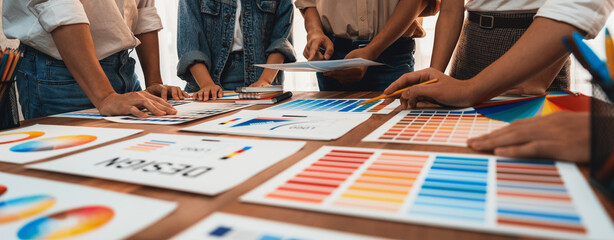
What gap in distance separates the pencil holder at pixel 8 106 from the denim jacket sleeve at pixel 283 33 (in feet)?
3.55

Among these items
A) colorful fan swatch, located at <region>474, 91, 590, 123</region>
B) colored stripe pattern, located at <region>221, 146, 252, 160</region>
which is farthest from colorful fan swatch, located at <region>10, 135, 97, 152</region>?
colorful fan swatch, located at <region>474, 91, 590, 123</region>

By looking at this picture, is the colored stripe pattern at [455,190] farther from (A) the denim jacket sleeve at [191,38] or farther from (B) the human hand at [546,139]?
(A) the denim jacket sleeve at [191,38]

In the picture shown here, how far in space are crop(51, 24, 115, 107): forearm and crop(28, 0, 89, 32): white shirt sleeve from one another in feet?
0.07

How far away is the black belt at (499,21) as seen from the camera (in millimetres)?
1092

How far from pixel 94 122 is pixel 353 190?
31.5 inches

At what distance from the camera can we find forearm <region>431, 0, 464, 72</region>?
1.20m

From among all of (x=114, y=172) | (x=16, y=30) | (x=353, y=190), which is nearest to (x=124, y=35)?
(x=16, y=30)

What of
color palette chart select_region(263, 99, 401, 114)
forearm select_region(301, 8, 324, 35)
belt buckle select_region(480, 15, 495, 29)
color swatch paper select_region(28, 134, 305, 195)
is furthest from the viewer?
forearm select_region(301, 8, 324, 35)

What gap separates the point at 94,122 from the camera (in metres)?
0.93

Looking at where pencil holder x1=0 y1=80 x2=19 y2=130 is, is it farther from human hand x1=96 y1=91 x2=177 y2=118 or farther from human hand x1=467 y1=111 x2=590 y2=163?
human hand x1=467 y1=111 x2=590 y2=163

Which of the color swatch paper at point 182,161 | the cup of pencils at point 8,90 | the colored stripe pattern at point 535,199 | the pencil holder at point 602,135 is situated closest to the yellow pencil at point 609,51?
the pencil holder at point 602,135

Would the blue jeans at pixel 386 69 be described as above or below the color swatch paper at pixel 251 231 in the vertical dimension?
above

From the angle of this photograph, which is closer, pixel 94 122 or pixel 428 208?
pixel 428 208

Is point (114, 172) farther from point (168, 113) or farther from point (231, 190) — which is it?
point (168, 113)
